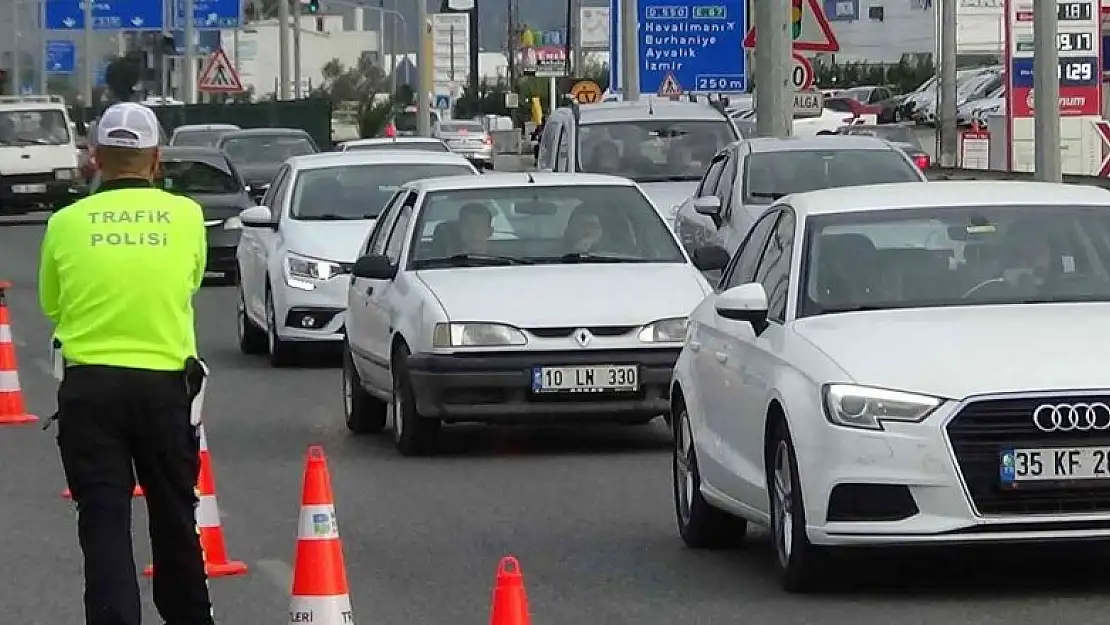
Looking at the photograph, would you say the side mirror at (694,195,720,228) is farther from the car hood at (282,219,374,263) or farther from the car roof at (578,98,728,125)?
the car roof at (578,98,728,125)

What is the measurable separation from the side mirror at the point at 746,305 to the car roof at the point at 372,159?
1085 centimetres

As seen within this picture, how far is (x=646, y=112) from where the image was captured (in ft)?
82.4

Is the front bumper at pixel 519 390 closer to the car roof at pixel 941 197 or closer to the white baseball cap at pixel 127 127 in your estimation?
the car roof at pixel 941 197

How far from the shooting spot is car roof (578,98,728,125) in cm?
2495

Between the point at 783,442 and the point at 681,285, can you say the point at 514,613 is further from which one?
the point at 681,285

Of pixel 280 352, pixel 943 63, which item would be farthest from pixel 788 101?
pixel 943 63

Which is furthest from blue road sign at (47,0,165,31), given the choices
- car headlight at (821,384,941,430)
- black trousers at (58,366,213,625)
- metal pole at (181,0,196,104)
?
black trousers at (58,366,213,625)

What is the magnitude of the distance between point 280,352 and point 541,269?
5.85 meters

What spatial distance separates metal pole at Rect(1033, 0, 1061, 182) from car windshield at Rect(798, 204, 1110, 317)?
14049 millimetres

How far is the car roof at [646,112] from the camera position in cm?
2495

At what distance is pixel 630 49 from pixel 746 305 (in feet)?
99.8

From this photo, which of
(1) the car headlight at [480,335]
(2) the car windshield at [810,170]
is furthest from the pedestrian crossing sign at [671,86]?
(1) the car headlight at [480,335]

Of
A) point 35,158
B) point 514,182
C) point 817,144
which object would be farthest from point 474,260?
point 35,158

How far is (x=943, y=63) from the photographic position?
181 ft
